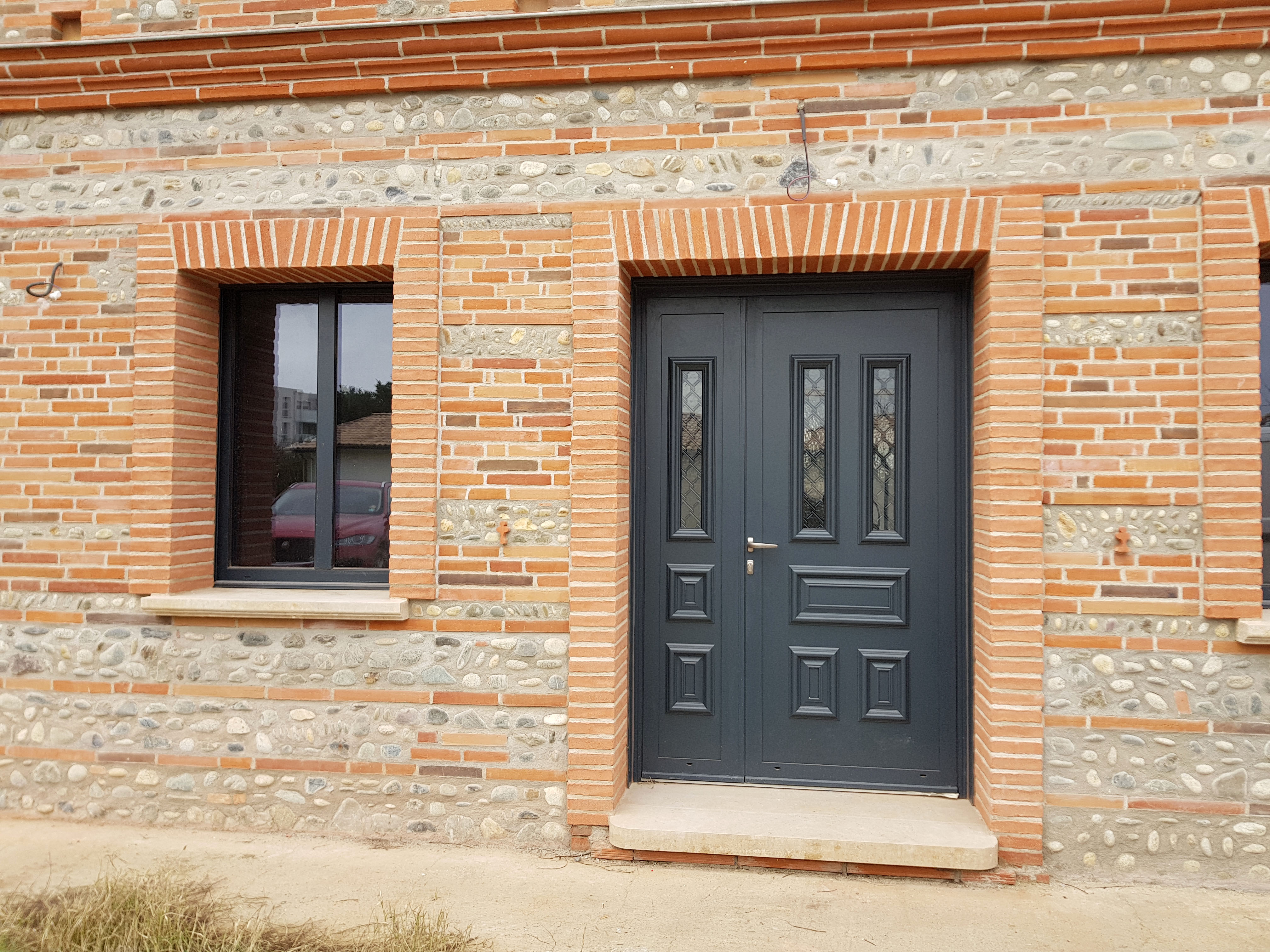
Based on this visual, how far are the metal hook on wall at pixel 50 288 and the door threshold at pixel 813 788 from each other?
4116 millimetres

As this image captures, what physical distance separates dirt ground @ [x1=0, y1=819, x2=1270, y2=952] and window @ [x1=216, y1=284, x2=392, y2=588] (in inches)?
55.4

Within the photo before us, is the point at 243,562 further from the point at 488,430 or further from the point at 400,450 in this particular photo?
the point at 488,430

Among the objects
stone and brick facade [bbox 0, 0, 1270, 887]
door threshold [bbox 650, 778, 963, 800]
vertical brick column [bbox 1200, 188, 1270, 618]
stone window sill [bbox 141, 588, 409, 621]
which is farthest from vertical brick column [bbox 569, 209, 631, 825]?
vertical brick column [bbox 1200, 188, 1270, 618]

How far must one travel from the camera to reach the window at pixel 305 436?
4449mm

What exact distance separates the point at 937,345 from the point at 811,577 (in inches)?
54.3

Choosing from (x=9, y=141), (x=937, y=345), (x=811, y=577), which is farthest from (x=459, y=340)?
(x=9, y=141)

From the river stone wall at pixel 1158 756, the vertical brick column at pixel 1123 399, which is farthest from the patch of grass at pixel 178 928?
the vertical brick column at pixel 1123 399

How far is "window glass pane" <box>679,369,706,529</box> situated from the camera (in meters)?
4.31

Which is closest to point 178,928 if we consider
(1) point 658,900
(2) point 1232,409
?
(1) point 658,900

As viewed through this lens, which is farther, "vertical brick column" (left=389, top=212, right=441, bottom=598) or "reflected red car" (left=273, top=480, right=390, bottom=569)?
"reflected red car" (left=273, top=480, right=390, bottom=569)

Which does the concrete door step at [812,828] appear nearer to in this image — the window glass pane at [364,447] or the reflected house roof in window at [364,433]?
the window glass pane at [364,447]

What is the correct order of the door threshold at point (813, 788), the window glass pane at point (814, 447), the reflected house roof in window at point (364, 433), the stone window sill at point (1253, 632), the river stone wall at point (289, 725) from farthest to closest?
the reflected house roof in window at point (364, 433) < the window glass pane at point (814, 447) < the door threshold at point (813, 788) < the river stone wall at point (289, 725) < the stone window sill at point (1253, 632)

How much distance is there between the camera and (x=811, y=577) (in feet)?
13.8

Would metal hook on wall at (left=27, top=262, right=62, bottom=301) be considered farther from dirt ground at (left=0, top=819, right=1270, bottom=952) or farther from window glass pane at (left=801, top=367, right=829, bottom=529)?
window glass pane at (left=801, top=367, right=829, bottom=529)
